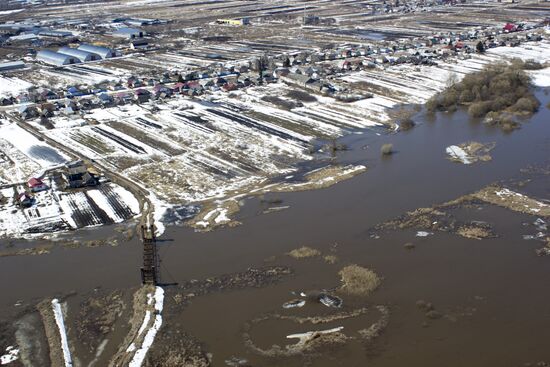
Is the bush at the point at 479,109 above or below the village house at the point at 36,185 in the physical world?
below

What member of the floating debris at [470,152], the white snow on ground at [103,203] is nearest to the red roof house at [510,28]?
the floating debris at [470,152]

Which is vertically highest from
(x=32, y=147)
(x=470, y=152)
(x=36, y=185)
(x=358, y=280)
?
(x=32, y=147)

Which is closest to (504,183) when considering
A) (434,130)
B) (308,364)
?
(434,130)

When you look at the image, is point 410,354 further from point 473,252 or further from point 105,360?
point 105,360

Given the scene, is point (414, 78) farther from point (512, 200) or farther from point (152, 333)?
point (152, 333)

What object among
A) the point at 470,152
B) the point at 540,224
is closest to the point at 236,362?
the point at 540,224

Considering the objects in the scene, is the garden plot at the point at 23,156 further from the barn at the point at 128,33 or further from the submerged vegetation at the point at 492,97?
the barn at the point at 128,33
